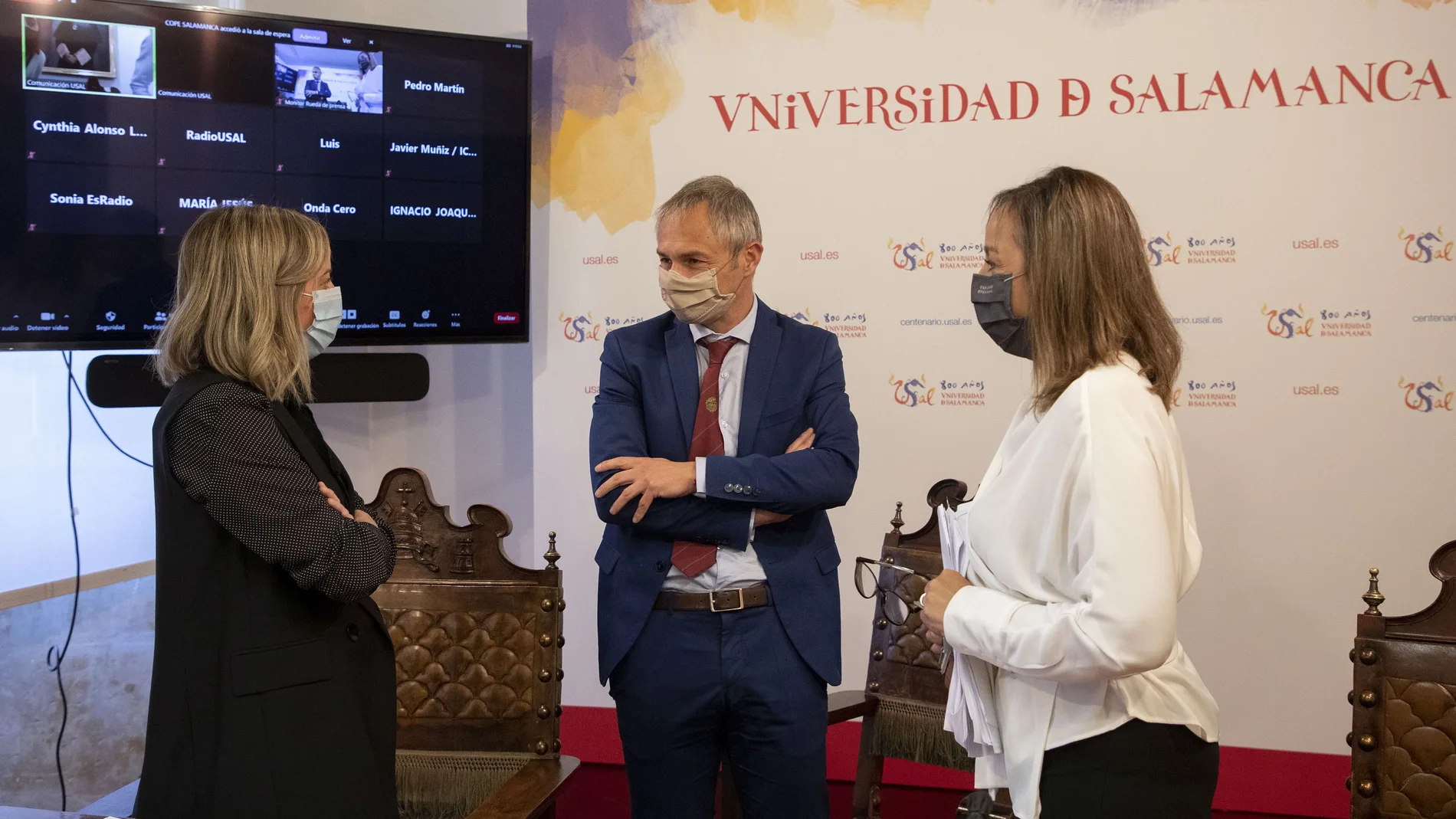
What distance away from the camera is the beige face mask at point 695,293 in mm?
2412

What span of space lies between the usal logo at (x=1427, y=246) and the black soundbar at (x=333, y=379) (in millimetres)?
3322

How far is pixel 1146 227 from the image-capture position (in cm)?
381

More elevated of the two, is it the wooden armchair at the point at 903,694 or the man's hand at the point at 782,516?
the man's hand at the point at 782,516

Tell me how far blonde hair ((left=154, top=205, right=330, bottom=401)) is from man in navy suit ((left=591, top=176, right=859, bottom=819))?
2.29 feet

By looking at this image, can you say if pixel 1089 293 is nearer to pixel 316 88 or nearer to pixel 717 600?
pixel 717 600

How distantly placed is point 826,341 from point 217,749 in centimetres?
147

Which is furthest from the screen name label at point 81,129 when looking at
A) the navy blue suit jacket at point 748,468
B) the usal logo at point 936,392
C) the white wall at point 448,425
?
the usal logo at point 936,392

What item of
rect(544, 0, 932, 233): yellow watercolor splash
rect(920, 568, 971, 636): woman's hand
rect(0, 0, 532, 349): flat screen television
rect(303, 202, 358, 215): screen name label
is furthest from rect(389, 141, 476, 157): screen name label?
rect(920, 568, 971, 636): woman's hand

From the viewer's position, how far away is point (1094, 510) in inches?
58.1

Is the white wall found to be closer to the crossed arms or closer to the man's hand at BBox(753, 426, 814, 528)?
the crossed arms

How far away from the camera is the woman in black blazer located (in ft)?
5.85

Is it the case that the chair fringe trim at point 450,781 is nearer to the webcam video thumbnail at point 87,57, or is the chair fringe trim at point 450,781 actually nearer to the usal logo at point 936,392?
the usal logo at point 936,392

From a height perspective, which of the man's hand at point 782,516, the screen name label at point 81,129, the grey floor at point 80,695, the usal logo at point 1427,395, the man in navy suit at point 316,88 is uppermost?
the man in navy suit at point 316,88

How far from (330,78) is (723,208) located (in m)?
1.94
